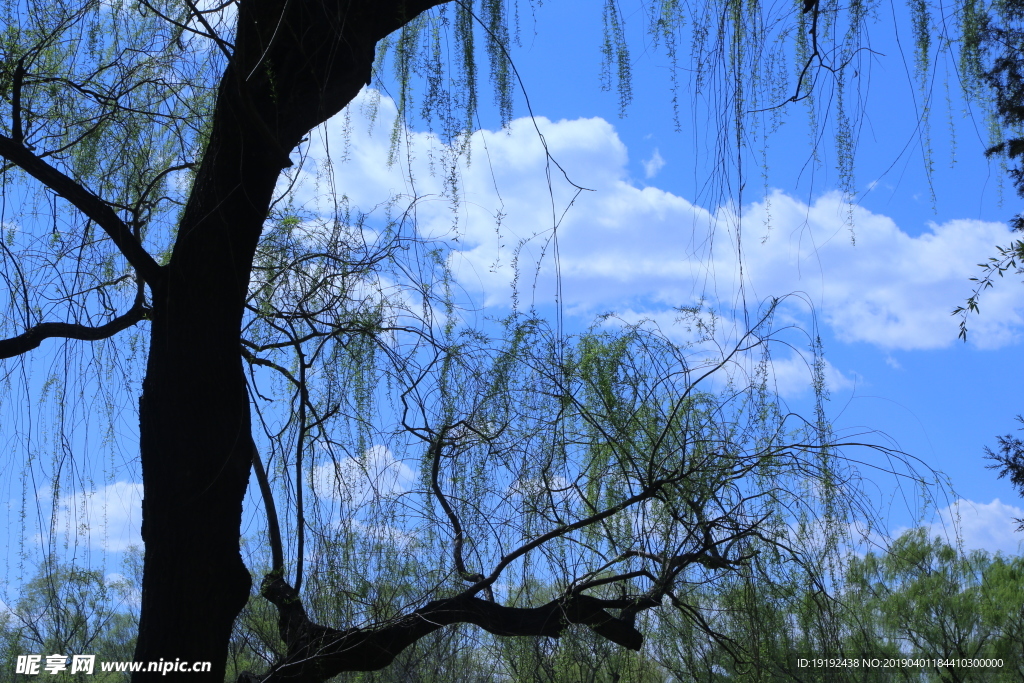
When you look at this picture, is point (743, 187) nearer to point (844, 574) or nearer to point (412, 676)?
point (844, 574)

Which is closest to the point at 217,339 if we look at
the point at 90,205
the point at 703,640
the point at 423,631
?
the point at 90,205

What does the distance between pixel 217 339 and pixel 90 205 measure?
0.48 m

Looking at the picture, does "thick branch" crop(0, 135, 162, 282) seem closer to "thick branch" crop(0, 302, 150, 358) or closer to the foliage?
"thick branch" crop(0, 302, 150, 358)

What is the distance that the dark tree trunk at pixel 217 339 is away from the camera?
188 cm

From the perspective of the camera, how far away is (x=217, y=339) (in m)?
2.00

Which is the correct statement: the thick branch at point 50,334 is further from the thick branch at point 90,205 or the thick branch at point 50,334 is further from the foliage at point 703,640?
the foliage at point 703,640

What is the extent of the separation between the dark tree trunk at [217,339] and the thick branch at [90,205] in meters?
0.05

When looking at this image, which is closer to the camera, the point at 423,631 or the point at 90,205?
the point at 90,205

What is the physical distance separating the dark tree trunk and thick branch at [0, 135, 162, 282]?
0.05m

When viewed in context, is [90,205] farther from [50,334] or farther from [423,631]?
[423,631]

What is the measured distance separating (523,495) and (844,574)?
31.3 inches

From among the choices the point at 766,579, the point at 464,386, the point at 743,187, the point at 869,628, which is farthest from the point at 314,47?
the point at 869,628

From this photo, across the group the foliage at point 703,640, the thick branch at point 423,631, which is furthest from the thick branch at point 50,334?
the thick branch at point 423,631

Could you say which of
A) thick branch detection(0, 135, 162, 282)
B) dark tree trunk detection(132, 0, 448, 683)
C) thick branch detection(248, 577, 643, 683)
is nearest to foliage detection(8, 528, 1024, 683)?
thick branch detection(248, 577, 643, 683)
